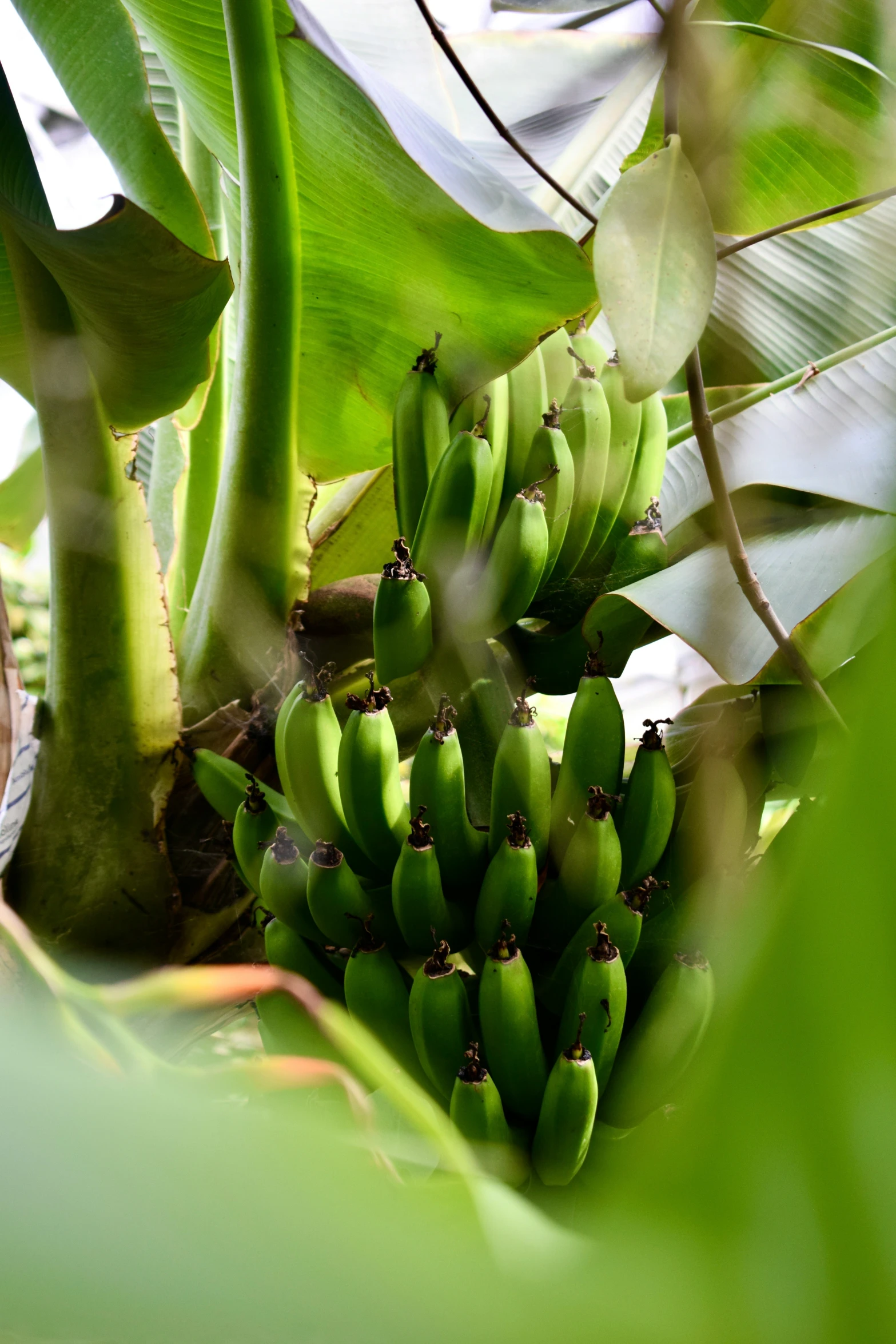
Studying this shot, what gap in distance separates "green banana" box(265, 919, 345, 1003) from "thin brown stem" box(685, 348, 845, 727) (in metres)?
0.26

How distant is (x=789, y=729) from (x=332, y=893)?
0.21 metres

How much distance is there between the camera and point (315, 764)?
42 cm

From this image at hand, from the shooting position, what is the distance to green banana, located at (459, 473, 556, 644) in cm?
42

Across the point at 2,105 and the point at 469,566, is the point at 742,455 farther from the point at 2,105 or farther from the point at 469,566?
the point at 2,105

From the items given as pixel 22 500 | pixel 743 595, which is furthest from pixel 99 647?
pixel 743 595

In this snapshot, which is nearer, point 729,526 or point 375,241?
point 729,526

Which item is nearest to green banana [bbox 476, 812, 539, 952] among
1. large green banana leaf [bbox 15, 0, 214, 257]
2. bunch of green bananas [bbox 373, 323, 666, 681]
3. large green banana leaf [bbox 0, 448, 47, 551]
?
bunch of green bananas [bbox 373, 323, 666, 681]

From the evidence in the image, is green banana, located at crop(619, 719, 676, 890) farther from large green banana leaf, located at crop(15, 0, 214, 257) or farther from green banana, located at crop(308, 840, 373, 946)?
large green banana leaf, located at crop(15, 0, 214, 257)

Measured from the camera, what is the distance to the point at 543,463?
17.5 inches

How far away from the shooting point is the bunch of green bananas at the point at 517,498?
0.42 metres

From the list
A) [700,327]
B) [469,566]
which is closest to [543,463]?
[469,566]

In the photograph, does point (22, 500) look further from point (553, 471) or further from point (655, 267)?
point (655, 267)

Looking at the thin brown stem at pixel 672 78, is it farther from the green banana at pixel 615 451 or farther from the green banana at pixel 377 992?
the green banana at pixel 377 992

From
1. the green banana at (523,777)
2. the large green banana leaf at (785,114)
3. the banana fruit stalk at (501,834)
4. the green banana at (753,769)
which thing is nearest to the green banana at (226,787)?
the banana fruit stalk at (501,834)
